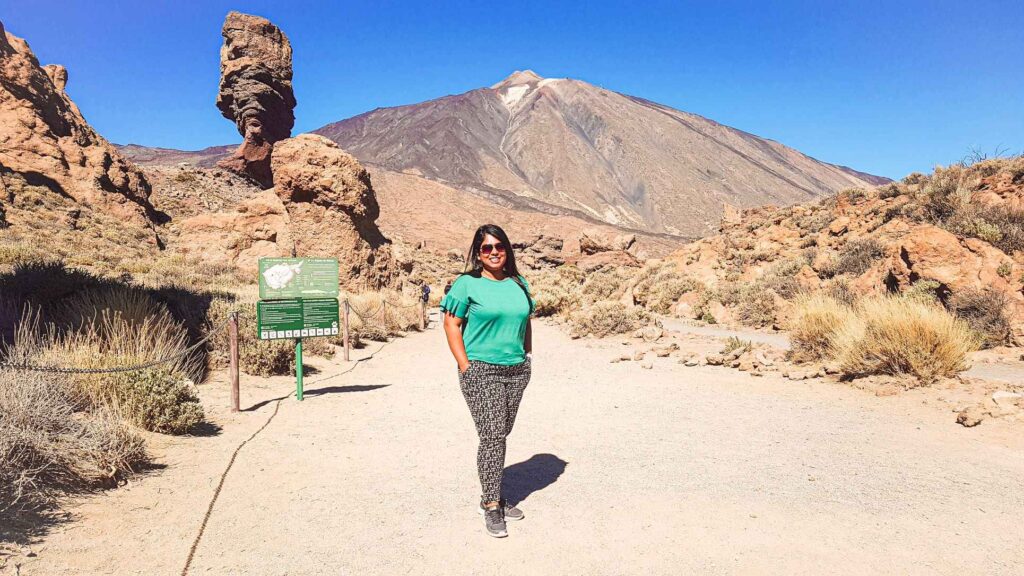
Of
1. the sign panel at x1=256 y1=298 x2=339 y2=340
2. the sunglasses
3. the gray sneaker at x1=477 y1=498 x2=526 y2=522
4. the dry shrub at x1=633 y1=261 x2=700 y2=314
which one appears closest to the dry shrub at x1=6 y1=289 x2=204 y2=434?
the sign panel at x1=256 y1=298 x2=339 y2=340

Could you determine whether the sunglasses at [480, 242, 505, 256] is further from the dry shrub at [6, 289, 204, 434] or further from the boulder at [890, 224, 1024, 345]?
the boulder at [890, 224, 1024, 345]

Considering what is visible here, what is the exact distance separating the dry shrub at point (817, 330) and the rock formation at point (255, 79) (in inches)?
1492

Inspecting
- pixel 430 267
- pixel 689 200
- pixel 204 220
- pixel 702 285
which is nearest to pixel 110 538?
pixel 702 285

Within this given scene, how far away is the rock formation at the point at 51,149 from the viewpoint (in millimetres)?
19203

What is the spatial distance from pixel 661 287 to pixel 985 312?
9.83 m

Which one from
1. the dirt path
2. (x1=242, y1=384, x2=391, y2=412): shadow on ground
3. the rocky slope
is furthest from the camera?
the rocky slope

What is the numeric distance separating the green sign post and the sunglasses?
171 inches

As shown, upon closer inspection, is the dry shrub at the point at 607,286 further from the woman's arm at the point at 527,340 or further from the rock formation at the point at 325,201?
the woman's arm at the point at 527,340

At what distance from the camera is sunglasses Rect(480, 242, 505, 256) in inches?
122

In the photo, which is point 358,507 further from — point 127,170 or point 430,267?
point 430,267

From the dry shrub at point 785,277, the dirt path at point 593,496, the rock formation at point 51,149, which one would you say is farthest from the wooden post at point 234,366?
the rock formation at point 51,149

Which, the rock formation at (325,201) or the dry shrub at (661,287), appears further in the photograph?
the dry shrub at (661,287)

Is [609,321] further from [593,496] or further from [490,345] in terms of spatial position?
[490,345]

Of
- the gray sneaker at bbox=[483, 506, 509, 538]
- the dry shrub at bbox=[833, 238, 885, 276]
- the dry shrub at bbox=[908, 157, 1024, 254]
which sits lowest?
the gray sneaker at bbox=[483, 506, 509, 538]
